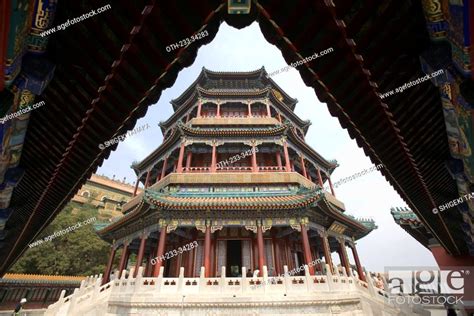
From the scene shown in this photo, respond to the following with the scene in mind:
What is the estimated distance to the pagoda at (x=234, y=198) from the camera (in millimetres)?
12844

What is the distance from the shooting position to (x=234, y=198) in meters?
13.4

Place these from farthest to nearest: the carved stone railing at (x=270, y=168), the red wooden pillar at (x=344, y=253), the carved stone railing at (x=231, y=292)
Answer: the carved stone railing at (x=270, y=168) < the red wooden pillar at (x=344, y=253) < the carved stone railing at (x=231, y=292)

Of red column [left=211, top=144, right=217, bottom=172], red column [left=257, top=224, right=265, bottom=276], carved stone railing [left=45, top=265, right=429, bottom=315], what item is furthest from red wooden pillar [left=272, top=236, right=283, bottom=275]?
red column [left=211, top=144, right=217, bottom=172]

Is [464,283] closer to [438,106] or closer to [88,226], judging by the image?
[438,106]

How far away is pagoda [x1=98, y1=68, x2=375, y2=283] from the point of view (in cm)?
1284

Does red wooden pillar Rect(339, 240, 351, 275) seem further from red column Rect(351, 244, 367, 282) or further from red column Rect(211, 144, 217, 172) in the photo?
red column Rect(211, 144, 217, 172)

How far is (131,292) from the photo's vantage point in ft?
33.1

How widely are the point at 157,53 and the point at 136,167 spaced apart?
1938 centimetres

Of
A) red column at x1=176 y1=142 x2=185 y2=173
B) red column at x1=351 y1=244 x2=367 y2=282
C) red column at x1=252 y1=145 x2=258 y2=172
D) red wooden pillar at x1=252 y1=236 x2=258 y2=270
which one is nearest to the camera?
red wooden pillar at x1=252 y1=236 x2=258 y2=270

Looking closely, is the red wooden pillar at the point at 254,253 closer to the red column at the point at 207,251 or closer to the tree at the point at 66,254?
the red column at the point at 207,251

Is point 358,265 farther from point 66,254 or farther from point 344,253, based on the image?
point 66,254

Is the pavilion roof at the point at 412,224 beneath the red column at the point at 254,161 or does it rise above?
beneath

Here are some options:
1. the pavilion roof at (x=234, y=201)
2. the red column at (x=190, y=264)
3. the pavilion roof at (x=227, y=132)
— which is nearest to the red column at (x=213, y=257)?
the red column at (x=190, y=264)

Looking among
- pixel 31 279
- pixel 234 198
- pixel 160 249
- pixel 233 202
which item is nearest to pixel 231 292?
pixel 233 202
